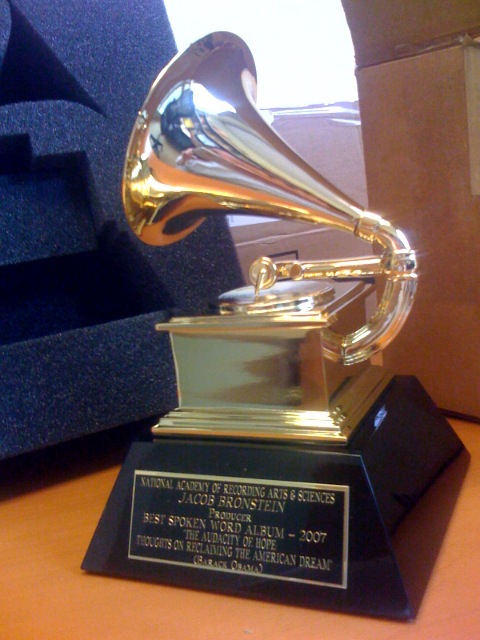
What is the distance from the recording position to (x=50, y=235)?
67 cm

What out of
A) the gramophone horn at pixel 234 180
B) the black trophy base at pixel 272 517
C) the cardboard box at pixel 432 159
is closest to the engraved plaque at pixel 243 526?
the black trophy base at pixel 272 517

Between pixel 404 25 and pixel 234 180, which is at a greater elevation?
pixel 404 25

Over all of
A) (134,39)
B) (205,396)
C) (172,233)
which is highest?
(134,39)

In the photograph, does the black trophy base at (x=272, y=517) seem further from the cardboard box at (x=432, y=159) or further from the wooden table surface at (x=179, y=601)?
the cardboard box at (x=432, y=159)

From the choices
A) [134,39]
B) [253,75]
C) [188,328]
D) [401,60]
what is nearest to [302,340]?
[188,328]

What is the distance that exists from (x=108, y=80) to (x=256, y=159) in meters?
0.34

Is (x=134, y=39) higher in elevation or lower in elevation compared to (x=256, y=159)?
higher

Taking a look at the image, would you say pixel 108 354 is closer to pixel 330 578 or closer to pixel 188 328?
pixel 188 328

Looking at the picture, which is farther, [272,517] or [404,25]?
[404,25]

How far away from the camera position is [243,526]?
16.5 inches

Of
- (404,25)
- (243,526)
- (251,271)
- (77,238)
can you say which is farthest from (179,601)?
(404,25)

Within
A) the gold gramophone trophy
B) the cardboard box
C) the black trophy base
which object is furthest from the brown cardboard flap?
the black trophy base

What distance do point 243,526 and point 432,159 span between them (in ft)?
1.33

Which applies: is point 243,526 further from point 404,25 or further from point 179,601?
point 404,25
